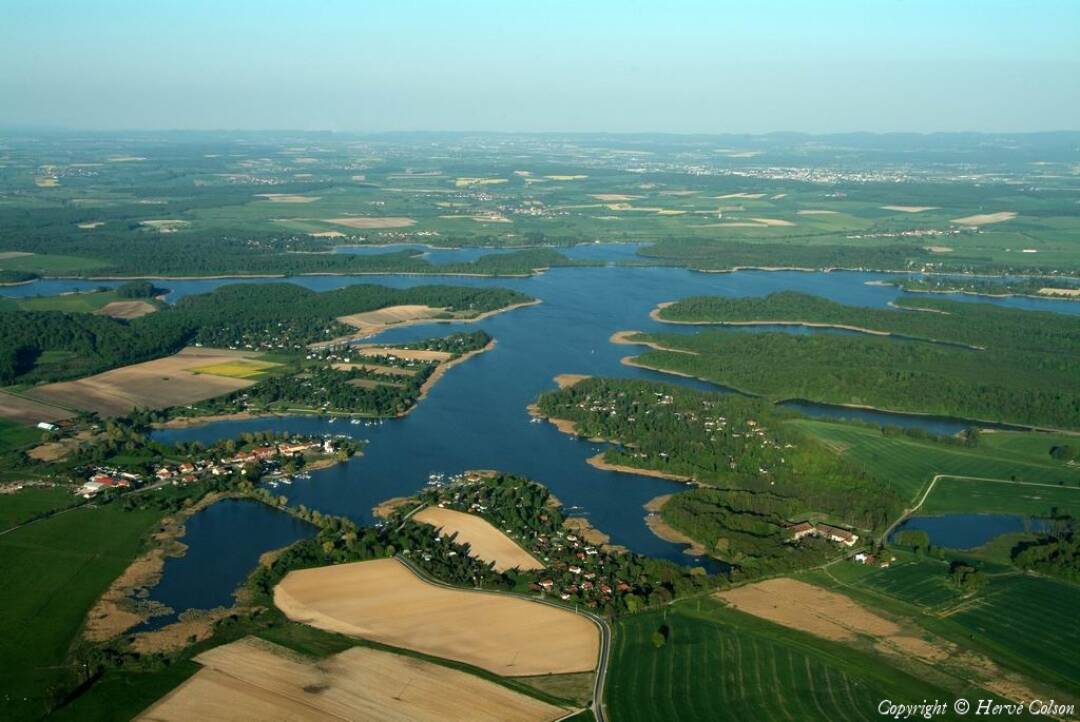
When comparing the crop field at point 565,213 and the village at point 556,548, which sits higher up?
the crop field at point 565,213

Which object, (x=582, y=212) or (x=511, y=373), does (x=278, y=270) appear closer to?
(x=511, y=373)

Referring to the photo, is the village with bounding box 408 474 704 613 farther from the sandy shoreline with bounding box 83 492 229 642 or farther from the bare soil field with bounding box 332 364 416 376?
the bare soil field with bounding box 332 364 416 376

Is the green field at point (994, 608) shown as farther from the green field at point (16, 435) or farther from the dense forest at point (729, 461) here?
the green field at point (16, 435)

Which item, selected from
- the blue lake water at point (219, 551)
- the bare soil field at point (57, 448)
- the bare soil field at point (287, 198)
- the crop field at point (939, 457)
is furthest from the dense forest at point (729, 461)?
the bare soil field at point (287, 198)

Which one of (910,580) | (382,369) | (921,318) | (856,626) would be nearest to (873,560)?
(910,580)

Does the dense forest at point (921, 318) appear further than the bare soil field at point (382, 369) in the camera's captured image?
Yes

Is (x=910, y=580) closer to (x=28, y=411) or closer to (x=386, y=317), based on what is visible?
(x=28, y=411)
